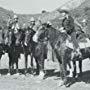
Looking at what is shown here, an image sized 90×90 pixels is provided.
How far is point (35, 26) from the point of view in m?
19.1

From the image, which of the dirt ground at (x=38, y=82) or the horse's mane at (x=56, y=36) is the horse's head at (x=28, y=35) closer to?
the dirt ground at (x=38, y=82)

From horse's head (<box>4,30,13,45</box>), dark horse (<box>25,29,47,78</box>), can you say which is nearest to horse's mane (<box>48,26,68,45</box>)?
dark horse (<box>25,29,47,78</box>)

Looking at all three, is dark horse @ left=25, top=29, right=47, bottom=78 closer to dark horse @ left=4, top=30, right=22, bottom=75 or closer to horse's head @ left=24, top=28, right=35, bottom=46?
horse's head @ left=24, top=28, right=35, bottom=46

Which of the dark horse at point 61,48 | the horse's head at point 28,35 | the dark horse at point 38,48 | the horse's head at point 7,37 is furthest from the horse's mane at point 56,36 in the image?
the horse's head at point 7,37

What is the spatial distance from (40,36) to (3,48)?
10.6 feet

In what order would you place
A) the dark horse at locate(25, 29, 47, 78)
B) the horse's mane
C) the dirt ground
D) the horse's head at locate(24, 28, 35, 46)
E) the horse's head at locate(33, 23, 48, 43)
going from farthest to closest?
the horse's head at locate(24, 28, 35, 46) → the dark horse at locate(25, 29, 47, 78) → the horse's head at locate(33, 23, 48, 43) → the dirt ground → the horse's mane

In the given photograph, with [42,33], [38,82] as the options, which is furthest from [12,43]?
[38,82]

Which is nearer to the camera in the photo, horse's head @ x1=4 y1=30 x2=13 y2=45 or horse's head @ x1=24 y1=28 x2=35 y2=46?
horse's head @ x1=24 y1=28 x2=35 y2=46

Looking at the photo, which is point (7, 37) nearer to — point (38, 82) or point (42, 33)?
point (42, 33)

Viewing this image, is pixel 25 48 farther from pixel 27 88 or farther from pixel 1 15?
pixel 1 15

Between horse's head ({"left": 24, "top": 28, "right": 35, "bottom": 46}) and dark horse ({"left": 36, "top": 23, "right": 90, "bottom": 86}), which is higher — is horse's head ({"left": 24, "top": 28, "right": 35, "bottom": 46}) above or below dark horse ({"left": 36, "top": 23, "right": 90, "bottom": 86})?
above

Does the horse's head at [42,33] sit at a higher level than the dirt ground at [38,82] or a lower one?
higher

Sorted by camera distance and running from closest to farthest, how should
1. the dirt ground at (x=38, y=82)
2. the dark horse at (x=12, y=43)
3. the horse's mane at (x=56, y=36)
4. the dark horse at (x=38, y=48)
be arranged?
1. the horse's mane at (x=56, y=36)
2. the dirt ground at (x=38, y=82)
3. the dark horse at (x=38, y=48)
4. the dark horse at (x=12, y=43)

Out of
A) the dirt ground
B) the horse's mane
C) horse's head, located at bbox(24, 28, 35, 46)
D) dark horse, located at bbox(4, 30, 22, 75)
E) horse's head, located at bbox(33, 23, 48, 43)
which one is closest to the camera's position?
the horse's mane
